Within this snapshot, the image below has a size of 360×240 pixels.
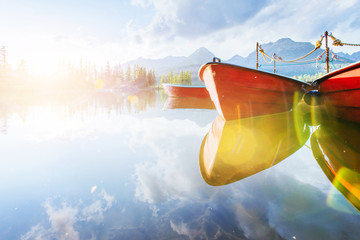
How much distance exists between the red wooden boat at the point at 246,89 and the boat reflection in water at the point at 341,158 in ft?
5.28

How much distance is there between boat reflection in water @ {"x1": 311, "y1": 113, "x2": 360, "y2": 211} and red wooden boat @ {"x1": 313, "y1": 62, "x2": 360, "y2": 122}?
79 cm

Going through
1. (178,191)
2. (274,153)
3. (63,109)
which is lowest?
(178,191)

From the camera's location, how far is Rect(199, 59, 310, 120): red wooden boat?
432 cm

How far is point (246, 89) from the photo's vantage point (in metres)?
4.58

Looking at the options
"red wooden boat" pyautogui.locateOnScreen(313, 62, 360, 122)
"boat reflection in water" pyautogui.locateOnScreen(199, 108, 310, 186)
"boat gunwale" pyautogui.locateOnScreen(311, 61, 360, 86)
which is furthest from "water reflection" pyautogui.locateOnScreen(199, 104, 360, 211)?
"boat gunwale" pyautogui.locateOnScreen(311, 61, 360, 86)

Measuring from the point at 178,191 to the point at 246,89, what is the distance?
3682 mm

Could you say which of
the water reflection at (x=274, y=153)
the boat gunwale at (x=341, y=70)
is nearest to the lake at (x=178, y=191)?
the water reflection at (x=274, y=153)

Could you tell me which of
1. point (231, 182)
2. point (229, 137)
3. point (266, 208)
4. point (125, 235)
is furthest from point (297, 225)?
point (229, 137)

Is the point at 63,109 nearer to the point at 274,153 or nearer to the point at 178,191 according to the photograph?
the point at 178,191

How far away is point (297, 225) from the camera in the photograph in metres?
1.33

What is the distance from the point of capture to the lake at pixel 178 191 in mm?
1340

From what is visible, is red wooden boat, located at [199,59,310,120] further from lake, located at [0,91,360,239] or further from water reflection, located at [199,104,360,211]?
lake, located at [0,91,360,239]

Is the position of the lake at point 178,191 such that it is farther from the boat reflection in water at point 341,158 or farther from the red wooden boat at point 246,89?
the red wooden boat at point 246,89

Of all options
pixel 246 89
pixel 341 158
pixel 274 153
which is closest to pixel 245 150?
pixel 274 153
